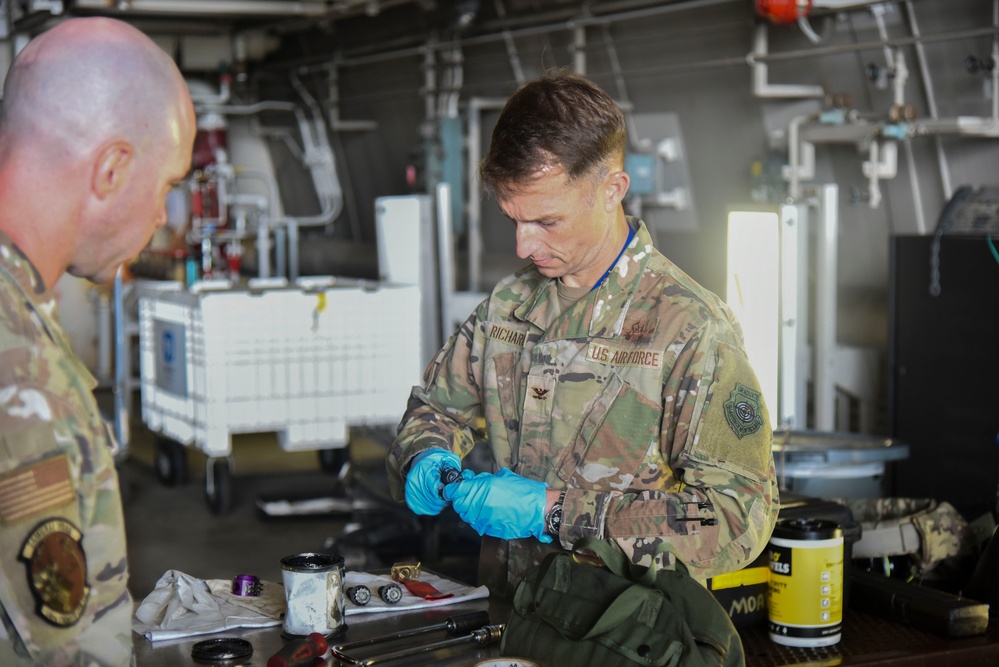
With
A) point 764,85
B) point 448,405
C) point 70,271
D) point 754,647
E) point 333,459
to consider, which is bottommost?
point 333,459

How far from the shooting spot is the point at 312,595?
1.68 metres

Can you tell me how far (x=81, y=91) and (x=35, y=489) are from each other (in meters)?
0.39

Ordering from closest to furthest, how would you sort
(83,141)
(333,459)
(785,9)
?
(83,141) < (785,9) < (333,459)

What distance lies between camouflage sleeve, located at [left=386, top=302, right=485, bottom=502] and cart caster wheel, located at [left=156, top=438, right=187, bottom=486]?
4.17m

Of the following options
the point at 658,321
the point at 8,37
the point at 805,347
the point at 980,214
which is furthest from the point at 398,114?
the point at 658,321

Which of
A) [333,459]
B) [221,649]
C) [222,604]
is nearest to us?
[221,649]

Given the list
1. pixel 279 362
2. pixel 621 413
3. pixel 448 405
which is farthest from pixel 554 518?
pixel 279 362

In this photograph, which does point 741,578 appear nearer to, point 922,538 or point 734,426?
point 734,426

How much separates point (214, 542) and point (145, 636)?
3308mm

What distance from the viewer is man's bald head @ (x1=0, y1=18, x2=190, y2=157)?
1098 millimetres

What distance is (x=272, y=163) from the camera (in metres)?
9.43

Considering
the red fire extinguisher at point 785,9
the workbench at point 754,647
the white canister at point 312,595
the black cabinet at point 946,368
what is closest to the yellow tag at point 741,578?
the workbench at point 754,647

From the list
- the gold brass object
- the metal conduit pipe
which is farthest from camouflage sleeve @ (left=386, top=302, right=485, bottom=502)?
the metal conduit pipe

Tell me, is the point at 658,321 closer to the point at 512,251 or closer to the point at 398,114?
the point at 512,251
